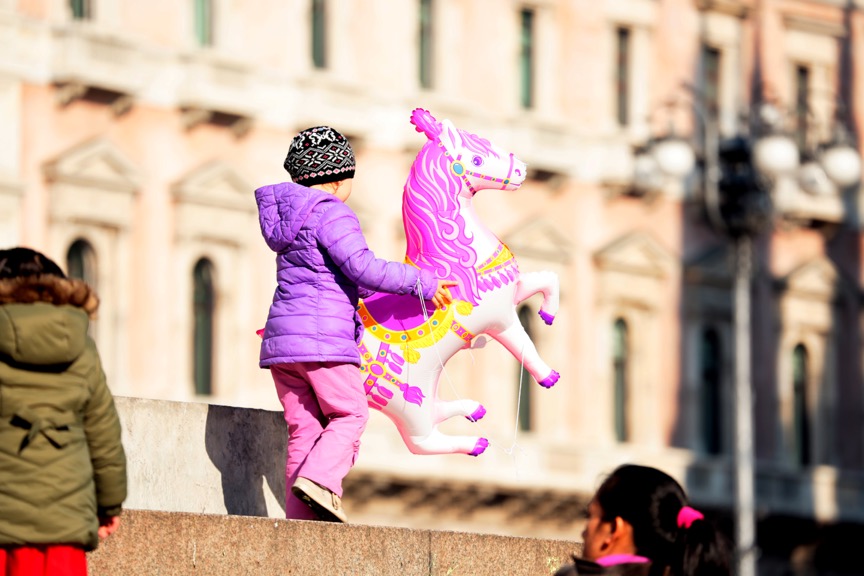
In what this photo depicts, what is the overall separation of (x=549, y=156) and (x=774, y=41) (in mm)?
4421

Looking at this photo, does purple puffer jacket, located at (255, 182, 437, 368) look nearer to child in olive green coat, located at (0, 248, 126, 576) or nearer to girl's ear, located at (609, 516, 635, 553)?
child in olive green coat, located at (0, 248, 126, 576)

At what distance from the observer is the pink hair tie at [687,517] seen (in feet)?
20.6

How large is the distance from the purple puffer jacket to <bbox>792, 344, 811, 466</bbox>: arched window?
2526cm

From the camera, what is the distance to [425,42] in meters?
28.8

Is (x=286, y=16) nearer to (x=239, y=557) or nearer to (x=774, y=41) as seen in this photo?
(x=774, y=41)

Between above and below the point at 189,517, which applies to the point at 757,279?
above

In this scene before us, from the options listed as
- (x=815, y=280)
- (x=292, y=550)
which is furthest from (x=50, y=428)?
(x=815, y=280)

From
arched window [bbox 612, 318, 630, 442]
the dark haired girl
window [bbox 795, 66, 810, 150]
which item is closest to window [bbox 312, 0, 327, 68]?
arched window [bbox 612, 318, 630, 442]

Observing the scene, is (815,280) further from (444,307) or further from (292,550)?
(292,550)

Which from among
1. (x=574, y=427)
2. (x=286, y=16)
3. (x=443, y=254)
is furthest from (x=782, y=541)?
(x=443, y=254)

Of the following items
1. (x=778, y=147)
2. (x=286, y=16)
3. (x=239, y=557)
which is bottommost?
(x=239, y=557)

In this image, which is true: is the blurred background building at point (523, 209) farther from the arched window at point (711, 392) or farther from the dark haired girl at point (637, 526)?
the dark haired girl at point (637, 526)

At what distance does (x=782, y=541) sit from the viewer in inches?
1283

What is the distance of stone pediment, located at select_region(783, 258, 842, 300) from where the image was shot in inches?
1309
